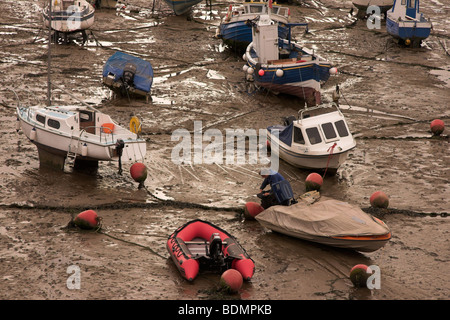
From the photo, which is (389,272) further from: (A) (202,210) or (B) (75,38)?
(B) (75,38)

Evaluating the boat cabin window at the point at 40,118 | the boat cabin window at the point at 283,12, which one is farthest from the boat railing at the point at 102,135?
the boat cabin window at the point at 283,12

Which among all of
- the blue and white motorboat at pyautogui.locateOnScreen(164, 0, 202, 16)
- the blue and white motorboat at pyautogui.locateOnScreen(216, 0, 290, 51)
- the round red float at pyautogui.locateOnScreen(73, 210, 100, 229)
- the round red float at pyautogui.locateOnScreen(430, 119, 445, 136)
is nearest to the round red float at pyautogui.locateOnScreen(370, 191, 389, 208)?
the round red float at pyautogui.locateOnScreen(430, 119, 445, 136)

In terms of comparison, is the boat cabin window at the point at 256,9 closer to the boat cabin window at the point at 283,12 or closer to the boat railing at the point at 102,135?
the boat cabin window at the point at 283,12

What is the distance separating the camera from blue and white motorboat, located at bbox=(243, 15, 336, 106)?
2306 centimetres

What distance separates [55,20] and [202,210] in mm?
15596

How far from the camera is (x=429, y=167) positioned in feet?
61.6

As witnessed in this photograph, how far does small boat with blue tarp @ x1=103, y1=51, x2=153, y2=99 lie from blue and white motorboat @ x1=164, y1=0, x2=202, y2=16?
436 inches

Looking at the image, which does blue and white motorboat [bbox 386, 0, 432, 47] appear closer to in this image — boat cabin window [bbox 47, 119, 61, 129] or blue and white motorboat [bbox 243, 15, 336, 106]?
blue and white motorboat [bbox 243, 15, 336, 106]

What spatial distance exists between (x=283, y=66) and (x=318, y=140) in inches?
230

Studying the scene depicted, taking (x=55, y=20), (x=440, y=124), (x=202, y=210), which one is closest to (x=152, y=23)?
(x=55, y=20)

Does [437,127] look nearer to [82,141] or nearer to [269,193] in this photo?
[269,193]

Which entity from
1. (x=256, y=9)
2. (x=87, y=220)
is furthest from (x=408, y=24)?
(x=87, y=220)

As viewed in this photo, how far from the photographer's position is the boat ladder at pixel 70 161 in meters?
17.2

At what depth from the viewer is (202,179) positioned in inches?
699
